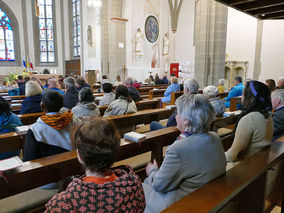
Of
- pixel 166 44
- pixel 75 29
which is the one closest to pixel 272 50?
pixel 166 44

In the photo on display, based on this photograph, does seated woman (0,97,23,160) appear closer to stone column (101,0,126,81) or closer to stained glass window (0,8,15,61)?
stone column (101,0,126,81)

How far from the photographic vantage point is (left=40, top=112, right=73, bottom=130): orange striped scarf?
6.49ft

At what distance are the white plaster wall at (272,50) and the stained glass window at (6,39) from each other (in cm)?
1647

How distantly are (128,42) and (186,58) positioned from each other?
445cm

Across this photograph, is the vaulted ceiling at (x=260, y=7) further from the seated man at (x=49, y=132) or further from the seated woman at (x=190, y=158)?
the seated man at (x=49, y=132)

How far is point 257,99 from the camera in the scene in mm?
2135

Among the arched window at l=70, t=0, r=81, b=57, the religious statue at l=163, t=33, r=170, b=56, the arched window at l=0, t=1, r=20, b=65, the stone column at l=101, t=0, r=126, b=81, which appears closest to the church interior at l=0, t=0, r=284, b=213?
the stone column at l=101, t=0, r=126, b=81

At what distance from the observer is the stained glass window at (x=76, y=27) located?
629 inches

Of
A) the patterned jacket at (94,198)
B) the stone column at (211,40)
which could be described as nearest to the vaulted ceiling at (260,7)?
the patterned jacket at (94,198)

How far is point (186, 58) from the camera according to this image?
15.3 meters

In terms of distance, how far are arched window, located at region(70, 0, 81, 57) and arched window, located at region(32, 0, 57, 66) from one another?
1.68 metres

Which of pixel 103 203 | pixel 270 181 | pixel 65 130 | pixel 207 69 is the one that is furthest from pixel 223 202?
pixel 207 69

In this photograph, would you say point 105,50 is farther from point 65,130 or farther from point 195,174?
point 195,174

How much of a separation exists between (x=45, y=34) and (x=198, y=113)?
18.6 m
